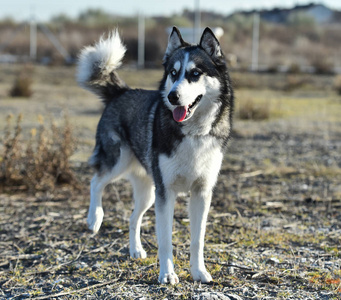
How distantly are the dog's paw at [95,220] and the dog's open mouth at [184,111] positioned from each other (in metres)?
1.35

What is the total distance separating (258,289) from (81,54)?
107 inches

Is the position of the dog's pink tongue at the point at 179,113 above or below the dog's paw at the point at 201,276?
above

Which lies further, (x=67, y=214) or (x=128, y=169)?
(x=67, y=214)

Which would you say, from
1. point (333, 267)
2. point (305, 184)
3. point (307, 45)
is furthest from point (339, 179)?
point (307, 45)

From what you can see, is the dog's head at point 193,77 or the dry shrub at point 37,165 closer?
the dog's head at point 193,77

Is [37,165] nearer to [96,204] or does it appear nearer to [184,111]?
[96,204]

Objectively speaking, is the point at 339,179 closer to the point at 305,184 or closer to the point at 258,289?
the point at 305,184

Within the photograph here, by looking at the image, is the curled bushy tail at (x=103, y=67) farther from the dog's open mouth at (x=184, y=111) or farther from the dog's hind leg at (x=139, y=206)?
the dog's open mouth at (x=184, y=111)

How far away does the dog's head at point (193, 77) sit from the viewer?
3652 millimetres

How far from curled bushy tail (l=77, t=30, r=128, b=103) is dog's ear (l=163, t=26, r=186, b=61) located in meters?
0.83

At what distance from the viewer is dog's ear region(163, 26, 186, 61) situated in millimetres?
4156

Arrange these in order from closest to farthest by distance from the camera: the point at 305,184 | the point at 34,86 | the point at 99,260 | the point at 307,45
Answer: the point at 99,260 → the point at 305,184 → the point at 34,86 → the point at 307,45

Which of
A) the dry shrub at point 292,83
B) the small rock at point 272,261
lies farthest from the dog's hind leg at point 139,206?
the dry shrub at point 292,83

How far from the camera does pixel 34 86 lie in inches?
749
